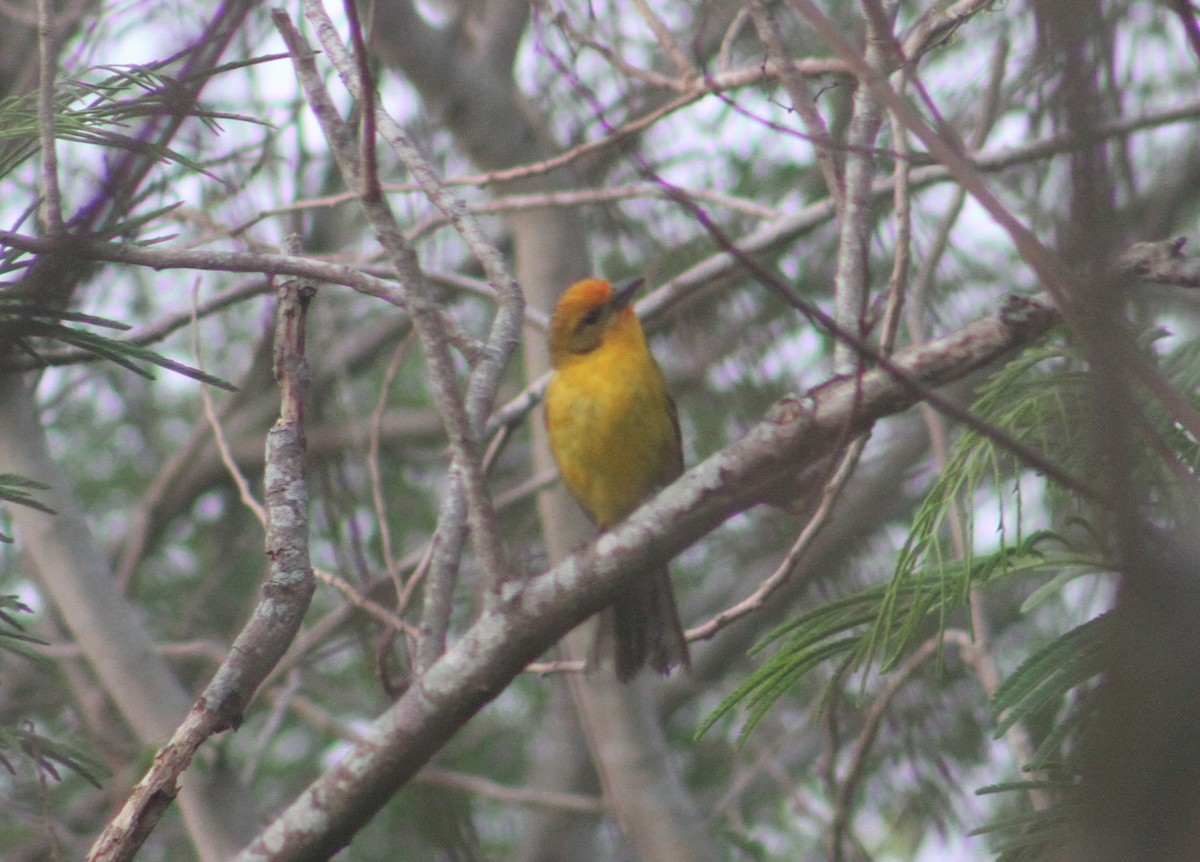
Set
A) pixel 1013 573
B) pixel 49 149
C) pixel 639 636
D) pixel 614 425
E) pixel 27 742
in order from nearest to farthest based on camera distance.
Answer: pixel 49 149 → pixel 1013 573 → pixel 27 742 → pixel 639 636 → pixel 614 425

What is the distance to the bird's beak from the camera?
4965mm

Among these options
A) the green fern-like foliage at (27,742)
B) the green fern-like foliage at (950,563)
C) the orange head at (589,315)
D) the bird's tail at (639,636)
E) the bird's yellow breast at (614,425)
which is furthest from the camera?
the orange head at (589,315)

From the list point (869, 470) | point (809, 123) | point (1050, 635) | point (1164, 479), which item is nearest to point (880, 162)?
point (869, 470)

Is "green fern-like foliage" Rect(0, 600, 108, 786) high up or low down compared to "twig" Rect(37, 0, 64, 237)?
down

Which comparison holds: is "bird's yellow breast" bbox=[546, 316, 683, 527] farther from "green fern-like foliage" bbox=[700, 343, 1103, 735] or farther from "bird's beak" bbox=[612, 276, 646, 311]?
"green fern-like foliage" bbox=[700, 343, 1103, 735]

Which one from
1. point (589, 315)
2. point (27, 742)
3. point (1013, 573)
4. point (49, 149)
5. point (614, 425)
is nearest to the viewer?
point (49, 149)

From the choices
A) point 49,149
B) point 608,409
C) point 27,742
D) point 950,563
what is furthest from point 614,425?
point 49,149

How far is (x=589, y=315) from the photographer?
16.1ft

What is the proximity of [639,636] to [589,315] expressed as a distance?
128cm

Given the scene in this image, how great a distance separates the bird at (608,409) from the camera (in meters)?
4.71

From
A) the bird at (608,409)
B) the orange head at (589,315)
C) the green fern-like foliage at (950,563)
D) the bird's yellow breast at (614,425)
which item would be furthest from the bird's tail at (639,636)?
the green fern-like foliage at (950,563)

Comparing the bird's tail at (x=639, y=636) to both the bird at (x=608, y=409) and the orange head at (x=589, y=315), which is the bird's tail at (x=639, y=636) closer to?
the bird at (x=608, y=409)

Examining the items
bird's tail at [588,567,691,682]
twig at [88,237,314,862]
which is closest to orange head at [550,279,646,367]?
bird's tail at [588,567,691,682]

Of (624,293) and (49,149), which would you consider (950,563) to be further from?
(624,293)
